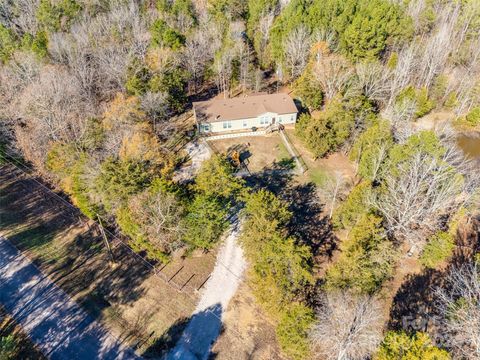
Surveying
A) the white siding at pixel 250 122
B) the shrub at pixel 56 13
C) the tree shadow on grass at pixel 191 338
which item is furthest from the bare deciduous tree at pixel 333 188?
the shrub at pixel 56 13

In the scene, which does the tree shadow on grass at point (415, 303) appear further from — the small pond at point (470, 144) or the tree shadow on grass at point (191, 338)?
the small pond at point (470, 144)

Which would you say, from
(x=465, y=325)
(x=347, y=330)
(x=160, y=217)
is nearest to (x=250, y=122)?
(x=160, y=217)

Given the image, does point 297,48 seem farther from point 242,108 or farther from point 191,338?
point 191,338

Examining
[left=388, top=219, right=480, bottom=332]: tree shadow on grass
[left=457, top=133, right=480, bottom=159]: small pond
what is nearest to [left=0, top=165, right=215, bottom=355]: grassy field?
[left=388, top=219, right=480, bottom=332]: tree shadow on grass

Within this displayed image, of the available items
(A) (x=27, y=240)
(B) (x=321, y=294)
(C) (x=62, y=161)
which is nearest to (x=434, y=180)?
(B) (x=321, y=294)

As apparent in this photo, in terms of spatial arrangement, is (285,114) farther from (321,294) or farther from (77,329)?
(77,329)

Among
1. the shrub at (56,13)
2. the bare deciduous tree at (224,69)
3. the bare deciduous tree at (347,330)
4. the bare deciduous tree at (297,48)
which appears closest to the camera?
the bare deciduous tree at (347,330)
